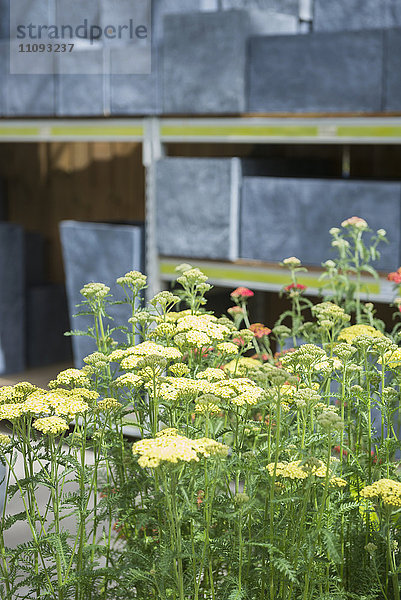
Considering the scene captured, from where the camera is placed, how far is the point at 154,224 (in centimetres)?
374

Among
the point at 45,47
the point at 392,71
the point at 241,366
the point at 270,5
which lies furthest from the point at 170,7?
the point at 241,366

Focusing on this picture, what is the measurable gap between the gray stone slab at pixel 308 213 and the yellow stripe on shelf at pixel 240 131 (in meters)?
0.19

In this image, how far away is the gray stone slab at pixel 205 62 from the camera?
343 cm

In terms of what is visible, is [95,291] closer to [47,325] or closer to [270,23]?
[270,23]

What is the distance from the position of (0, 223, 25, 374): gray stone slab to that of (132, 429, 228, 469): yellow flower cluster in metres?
3.57

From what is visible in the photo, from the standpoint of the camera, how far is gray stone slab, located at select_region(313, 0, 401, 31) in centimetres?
360

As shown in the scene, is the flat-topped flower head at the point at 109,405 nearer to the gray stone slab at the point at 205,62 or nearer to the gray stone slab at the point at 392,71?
the gray stone slab at the point at 392,71

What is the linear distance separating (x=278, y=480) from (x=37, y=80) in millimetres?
3121

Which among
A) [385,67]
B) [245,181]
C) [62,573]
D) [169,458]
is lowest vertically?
[62,573]

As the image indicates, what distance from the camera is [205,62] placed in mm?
3514

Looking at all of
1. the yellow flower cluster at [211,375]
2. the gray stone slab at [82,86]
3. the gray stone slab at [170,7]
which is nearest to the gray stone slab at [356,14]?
the gray stone slab at [170,7]

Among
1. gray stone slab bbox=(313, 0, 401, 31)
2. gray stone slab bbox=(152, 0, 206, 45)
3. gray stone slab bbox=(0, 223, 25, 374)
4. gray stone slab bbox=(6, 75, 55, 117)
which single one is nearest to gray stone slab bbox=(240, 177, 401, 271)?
gray stone slab bbox=(313, 0, 401, 31)

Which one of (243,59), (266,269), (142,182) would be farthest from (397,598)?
(142,182)

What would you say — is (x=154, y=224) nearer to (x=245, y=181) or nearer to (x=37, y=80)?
(x=245, y=181)
